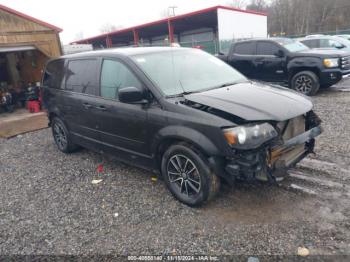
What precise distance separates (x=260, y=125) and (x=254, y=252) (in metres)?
1.22

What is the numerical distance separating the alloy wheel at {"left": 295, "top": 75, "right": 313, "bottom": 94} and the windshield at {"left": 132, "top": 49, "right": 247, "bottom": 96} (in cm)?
519

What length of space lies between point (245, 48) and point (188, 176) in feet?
24.5

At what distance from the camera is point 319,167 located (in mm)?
4207

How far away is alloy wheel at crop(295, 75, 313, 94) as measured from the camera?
868 cm

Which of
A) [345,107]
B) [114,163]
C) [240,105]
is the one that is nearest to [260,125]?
[240,105]

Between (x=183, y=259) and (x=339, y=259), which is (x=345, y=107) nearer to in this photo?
(x=339, y=259)

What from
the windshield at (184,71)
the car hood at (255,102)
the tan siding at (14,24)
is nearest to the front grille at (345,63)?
the windshield at (184,71)

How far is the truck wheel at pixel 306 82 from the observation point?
28.1ft

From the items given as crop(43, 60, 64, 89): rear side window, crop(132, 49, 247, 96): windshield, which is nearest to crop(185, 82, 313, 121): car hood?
crop(132, 49, 247, 96): windshield

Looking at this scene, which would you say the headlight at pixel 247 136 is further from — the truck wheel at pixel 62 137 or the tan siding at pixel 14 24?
the tan siding at pixel 14 24

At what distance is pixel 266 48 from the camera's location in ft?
30.8

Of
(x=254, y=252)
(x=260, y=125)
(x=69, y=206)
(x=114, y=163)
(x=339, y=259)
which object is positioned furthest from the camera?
(x=114, y=163)

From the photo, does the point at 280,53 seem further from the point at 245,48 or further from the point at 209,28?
the point at 209,28

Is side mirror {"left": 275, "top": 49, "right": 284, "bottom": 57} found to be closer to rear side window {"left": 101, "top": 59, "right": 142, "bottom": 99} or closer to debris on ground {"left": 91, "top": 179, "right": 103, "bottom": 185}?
rear side window {"left": 101, "top": 59, "right": 142, "bottom": 99}
